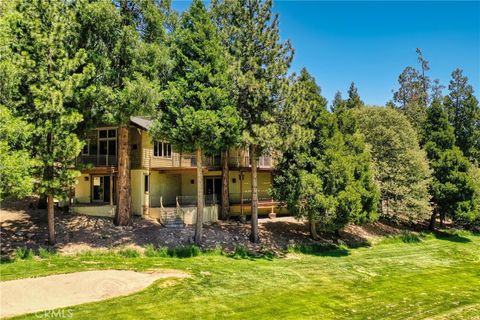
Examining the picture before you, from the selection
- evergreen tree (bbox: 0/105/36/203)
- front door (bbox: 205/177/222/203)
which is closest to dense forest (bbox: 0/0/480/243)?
evergreen tree (bbox: 0/105/36/203)

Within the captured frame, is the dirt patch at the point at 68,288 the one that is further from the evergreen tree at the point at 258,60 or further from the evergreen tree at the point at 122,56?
the evergreen tree at the point at 258,60

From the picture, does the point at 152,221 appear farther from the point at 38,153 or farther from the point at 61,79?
the point at 61,79

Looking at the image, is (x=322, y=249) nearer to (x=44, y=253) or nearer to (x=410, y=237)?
(x=410, y=237)

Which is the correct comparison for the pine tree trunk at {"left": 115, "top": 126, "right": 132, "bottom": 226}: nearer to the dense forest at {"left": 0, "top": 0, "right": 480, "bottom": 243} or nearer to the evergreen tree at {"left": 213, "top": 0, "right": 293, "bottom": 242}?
the dense forest at {"left": 0, "top": 0, "right": 480, "bottom": 243}

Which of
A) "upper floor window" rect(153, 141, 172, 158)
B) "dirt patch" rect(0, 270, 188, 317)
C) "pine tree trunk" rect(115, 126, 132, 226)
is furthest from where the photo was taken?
"upper floor window" rect(153, 141, 172, 158)

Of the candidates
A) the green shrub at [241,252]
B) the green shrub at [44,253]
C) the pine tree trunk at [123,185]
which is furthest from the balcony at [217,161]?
the green shrub at [44,253]

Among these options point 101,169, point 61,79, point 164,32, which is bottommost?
point 101,169

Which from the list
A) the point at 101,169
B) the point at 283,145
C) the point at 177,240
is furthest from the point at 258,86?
the point at 101,169

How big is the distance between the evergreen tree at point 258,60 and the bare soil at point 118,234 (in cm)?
575

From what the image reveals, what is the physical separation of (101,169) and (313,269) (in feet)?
48.9

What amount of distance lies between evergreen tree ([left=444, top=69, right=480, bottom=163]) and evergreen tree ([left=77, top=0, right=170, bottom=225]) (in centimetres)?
3458

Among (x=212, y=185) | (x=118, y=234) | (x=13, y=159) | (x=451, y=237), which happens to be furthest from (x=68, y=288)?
(x=451, y=237)

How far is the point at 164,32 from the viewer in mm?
21469

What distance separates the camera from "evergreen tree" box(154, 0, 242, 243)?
762 inches
